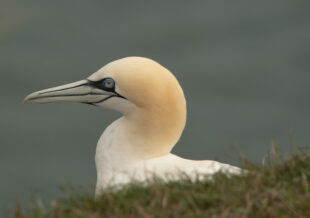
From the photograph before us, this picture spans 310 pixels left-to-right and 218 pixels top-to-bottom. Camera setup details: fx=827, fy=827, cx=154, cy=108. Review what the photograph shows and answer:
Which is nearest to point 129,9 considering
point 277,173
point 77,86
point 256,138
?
point 256,138

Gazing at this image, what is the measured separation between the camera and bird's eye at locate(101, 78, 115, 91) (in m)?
7.44

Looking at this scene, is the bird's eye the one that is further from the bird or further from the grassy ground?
the grassy ground

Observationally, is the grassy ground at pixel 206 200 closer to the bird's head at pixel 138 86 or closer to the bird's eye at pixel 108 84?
the bird's head at pixel 138 86

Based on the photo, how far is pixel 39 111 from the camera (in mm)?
16828

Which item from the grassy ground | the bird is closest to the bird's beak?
the bird

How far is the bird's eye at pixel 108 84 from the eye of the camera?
744cm

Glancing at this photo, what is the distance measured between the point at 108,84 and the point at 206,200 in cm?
237

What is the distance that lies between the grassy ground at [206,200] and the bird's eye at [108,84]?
1878 mm

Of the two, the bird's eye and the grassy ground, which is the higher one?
the bird's eye

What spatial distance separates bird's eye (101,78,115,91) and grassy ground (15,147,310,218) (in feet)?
6.16

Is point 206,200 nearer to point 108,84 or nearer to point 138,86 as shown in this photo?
point 138,86

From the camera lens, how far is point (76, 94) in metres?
7.78

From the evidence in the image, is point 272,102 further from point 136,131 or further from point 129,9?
point 136,131

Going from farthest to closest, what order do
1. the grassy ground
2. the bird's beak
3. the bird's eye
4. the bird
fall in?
the bird's beak, the bird's eye, the bird, the grassy ground
